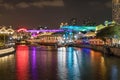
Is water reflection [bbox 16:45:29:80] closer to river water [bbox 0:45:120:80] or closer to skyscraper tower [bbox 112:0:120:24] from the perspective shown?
river water [bbox 0:45:120:80]

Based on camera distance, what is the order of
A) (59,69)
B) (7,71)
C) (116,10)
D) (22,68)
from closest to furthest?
(7,71), (59,69), (22,68), (116,10)

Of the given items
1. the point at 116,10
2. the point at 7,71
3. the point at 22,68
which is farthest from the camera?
the point at 116,10

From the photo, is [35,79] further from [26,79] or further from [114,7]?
[114,7]

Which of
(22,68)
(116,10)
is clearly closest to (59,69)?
(22,68)

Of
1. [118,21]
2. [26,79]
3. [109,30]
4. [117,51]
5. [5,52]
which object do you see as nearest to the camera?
[26,79]

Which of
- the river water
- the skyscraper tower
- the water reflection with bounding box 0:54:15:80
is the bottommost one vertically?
the river water

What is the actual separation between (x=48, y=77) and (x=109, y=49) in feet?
134

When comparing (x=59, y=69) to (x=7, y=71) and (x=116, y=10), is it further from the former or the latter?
(x=116, y=10)

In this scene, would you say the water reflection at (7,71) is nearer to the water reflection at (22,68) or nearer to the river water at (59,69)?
the river water at (59,69)

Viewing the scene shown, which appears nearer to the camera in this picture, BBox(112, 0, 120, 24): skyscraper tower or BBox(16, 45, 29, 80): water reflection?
BBox(16, 45, 29, 80): water reflection

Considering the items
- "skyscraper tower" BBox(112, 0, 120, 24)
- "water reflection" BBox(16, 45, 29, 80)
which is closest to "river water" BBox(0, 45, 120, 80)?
"water reflection" BBox(16, 45, 29, 80)

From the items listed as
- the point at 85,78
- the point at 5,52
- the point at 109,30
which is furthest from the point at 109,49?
the point at 85,78

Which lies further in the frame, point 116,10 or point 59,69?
point 116,10

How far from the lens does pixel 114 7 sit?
116 m
